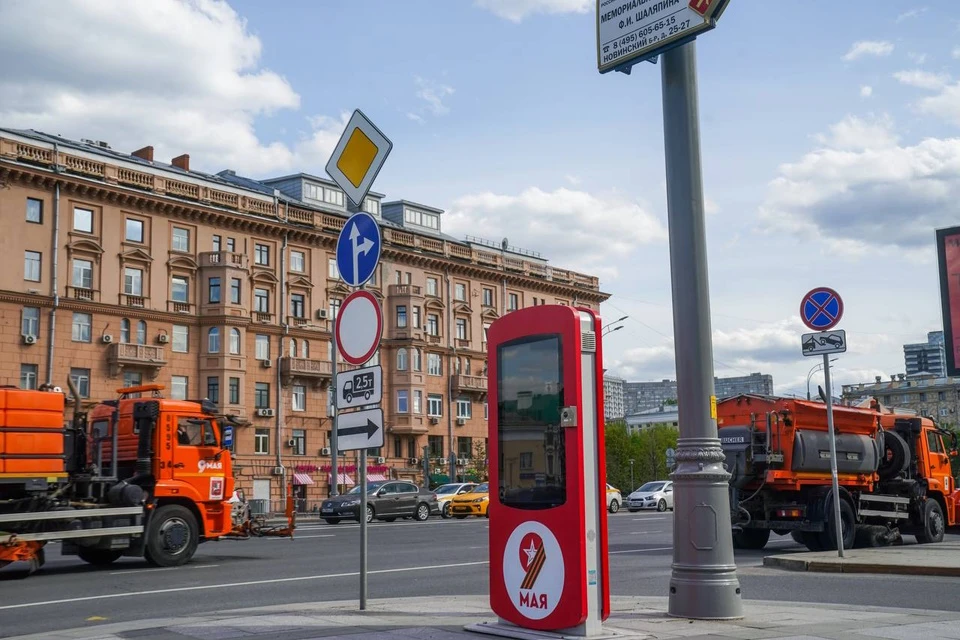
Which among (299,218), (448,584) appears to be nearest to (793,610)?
(448,584)

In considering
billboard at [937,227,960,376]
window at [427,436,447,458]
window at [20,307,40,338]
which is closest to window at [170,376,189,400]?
window at [20,307,40,338]

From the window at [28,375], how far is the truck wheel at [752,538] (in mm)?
40784

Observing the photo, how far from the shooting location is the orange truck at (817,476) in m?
18.4

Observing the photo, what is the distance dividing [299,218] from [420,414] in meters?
15.8

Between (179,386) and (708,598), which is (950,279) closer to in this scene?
(708,598)

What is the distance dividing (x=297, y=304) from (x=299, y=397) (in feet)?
19.4

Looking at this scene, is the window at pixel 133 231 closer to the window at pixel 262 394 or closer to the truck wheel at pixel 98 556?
the window at pixel 262 394

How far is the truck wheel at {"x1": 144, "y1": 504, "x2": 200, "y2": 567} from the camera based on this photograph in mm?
16766

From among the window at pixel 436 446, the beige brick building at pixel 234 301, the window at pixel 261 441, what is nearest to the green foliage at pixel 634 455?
the beige brick building at pixel 234 301

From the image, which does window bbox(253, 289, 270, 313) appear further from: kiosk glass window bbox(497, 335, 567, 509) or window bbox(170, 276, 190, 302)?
kiosk glass window bbox(497, 335, 567, 509)

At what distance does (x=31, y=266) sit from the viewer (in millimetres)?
51062

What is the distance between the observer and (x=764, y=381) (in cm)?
19138

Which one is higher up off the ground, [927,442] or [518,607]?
[927,442]

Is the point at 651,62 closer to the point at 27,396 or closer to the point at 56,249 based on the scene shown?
the point at 27,396
